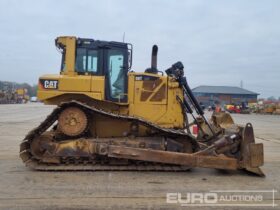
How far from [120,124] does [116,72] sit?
1.28 metres

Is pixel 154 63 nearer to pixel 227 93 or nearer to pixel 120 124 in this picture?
pixel 120 124

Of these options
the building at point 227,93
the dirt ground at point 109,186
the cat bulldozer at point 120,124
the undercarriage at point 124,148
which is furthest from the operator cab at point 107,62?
the building at point 227,93

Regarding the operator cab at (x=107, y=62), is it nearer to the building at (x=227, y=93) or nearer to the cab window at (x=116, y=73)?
the cab window at (x=116, y=73)

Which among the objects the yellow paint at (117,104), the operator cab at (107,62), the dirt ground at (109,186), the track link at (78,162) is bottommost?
the dirt ground at (109,186)

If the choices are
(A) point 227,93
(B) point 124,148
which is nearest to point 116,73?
(B) point 124,148

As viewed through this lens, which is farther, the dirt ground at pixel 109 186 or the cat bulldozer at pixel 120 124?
the cat bulldozer at pixel 120 124

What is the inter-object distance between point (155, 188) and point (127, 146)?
1.77m

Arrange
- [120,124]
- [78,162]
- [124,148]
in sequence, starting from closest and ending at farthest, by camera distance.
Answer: [124,148] < [78,162] < [120,124]

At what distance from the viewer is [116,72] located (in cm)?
964

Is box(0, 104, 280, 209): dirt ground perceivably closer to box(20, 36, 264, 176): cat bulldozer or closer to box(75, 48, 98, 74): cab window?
box(20, 36, 264, 176): cat bulldozer

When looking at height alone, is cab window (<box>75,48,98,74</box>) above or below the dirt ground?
above

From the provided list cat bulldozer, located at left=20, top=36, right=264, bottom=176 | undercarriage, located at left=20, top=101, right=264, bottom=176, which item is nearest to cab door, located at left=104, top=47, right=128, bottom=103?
cat bulldozer, located at left=20, top=36, right=264, bottom=176

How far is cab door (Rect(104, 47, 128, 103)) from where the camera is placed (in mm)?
9547

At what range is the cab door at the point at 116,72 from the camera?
9547 millimetres
